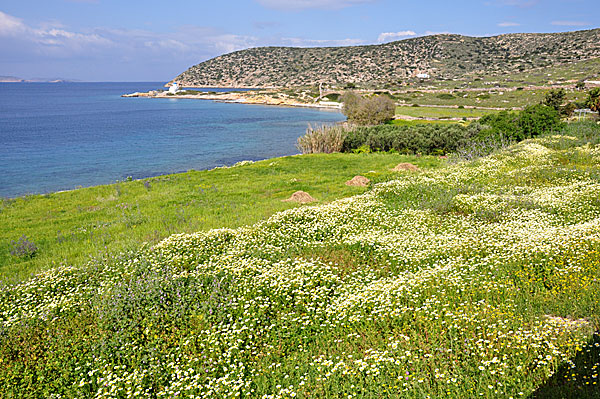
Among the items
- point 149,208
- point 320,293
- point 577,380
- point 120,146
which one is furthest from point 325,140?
point 577,380

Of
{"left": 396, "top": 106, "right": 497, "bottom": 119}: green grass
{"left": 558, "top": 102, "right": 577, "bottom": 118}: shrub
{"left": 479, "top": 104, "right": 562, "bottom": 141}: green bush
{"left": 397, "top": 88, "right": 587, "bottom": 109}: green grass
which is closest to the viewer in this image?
{"left": 479, "top": 104, "right": 562, "bottom": 141}: green bush

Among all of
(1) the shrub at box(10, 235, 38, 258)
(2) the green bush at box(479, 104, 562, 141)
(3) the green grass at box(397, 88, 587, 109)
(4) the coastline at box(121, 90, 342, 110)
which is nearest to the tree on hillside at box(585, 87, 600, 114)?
(2) the green bush at box(479, 104, 562, 141)

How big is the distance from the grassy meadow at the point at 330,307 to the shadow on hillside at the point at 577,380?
3cm

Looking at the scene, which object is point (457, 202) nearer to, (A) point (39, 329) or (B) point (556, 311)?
(B) point (556, 311)

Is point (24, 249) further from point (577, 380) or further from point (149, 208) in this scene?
point (577, 380)

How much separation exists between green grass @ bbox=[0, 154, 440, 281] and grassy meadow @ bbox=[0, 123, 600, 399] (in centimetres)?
36

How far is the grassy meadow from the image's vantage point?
20.4 feet

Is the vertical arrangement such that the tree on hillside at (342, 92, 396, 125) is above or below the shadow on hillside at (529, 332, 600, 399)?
above

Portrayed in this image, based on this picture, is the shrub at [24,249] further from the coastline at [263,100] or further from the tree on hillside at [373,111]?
the coastline at [263,100]

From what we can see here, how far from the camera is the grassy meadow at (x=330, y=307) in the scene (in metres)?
6.23

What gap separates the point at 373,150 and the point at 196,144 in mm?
34623

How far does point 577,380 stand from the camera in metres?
5.46

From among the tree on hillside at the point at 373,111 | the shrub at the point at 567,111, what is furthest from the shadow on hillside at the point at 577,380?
the tree on hillside at the point at 373,111

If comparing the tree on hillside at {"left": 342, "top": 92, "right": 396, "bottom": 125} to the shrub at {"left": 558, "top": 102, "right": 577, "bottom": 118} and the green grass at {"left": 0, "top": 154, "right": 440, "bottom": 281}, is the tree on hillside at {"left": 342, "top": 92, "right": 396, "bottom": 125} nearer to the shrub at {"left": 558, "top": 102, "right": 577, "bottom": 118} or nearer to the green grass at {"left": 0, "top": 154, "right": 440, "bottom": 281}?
the shrub at {"left": 558, "top": 102, "right": 577, "bottom": 118}
